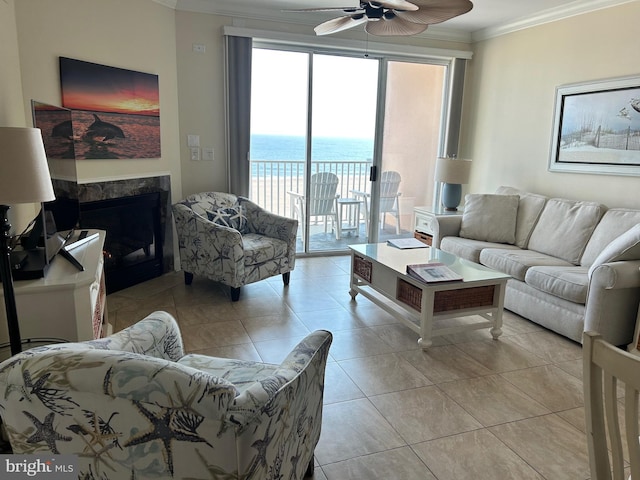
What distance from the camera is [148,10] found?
12.8 ft

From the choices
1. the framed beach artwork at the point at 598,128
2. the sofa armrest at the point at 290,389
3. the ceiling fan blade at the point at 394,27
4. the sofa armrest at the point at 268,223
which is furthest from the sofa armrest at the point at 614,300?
the sofa armrest at the point at 268,223

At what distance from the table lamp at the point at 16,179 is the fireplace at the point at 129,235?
6.04 feet

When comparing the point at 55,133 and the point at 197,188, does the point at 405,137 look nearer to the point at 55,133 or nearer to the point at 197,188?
the point at 197,188

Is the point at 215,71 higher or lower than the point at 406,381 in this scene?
higher

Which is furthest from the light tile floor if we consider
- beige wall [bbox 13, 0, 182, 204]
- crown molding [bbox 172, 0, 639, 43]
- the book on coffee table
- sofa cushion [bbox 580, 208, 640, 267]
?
crown molding [bbox 172, 0, 639, 43]

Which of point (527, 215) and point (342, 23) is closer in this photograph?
point (342, 23)

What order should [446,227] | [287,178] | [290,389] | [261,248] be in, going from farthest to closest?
1. [287,178]
2. [446,227]
3. [261,248]
4. [290,389]

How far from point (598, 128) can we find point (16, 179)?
4227 millimetres

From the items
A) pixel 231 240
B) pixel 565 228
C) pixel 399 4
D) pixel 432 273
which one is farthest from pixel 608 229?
pixel 231 240

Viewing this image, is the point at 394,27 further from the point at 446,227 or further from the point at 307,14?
the point at 446,227

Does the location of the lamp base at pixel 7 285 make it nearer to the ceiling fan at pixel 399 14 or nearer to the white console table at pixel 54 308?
the white console table at pixel 54 308

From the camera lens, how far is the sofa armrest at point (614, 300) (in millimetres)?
2809

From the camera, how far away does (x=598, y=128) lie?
12.8 ft

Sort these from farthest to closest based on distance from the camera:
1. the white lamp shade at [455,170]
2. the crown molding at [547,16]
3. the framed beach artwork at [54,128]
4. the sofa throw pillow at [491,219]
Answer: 1. the white lamp shade at [455,170]
2. the sofa throw pillow at [491,219]
3. the crown molding at [547,16]
4. the framed beach artwork at [54,128]
